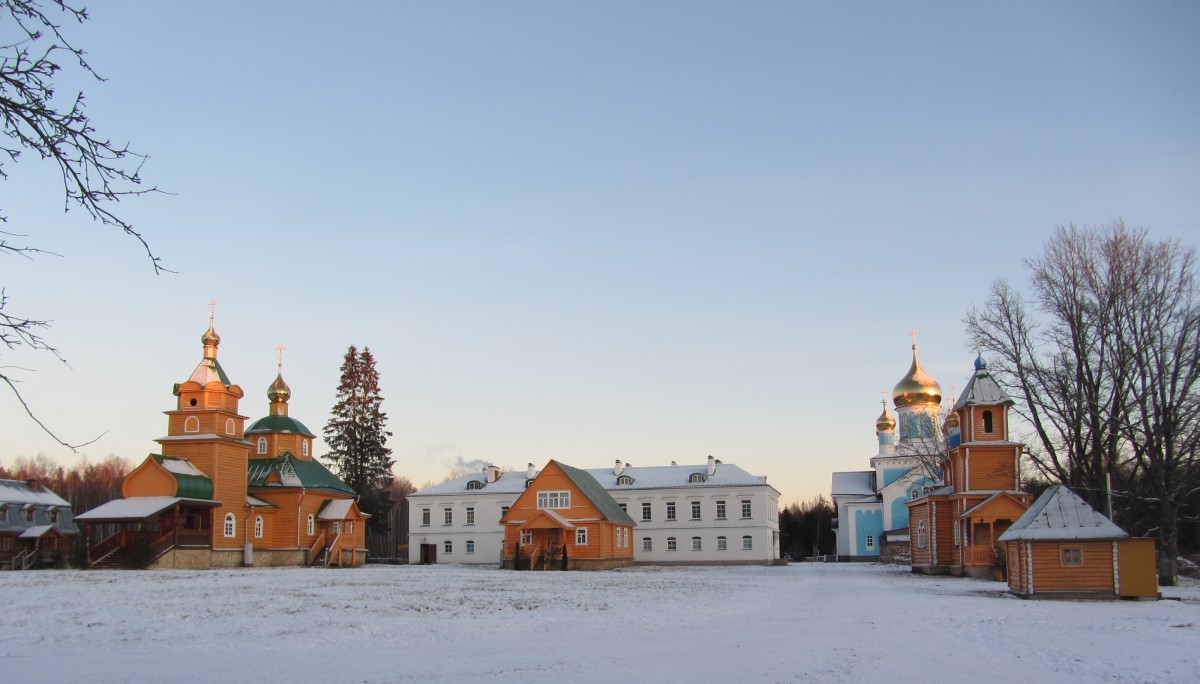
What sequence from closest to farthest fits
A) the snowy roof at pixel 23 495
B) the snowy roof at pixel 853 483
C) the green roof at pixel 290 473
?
the green roof at pixel 290 473
the snowy roof at pixel 23 495
the snowy roof at pixel 853 483

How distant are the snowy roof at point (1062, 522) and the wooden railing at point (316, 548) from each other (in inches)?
1273

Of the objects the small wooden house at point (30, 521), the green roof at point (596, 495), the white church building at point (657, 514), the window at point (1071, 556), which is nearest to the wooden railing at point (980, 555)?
the window at point (1071, 556)

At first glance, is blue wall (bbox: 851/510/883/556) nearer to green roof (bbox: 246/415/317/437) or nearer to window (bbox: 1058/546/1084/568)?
green roof (bbox: 246/415/317/437)

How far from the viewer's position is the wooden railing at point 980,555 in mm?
36531

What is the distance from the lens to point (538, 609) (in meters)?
21.0

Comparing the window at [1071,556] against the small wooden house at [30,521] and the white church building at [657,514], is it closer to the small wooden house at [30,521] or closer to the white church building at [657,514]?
the white church building at [657,514]

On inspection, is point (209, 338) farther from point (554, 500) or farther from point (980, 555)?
point (980, 555)

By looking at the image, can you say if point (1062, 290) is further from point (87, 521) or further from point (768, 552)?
point (87, 521)

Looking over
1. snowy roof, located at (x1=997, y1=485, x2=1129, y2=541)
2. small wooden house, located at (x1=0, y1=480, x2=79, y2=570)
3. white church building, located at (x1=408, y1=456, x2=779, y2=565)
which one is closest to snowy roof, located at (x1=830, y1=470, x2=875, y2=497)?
white church building, located at (x1=408, y1=456, x2=779, y2=565)

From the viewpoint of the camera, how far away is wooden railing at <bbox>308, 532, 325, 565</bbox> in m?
46.6

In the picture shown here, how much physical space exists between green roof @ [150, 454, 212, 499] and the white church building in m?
20.0

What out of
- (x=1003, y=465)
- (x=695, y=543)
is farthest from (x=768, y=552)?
(x=1003, y=465)

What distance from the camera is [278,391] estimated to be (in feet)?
171

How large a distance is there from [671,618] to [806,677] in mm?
7965
